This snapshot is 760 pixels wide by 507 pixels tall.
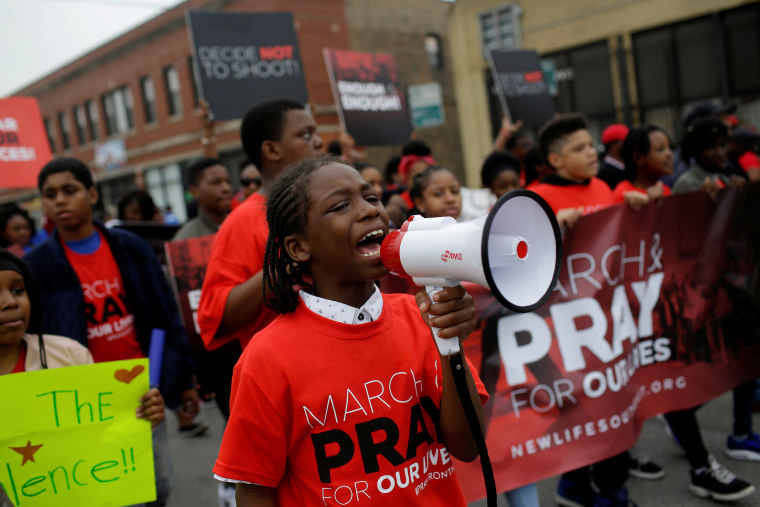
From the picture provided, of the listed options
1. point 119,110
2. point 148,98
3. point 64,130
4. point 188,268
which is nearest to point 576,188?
point 188,268

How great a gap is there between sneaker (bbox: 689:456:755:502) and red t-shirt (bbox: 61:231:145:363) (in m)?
2.88

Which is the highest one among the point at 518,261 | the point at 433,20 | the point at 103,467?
the point at 433,20

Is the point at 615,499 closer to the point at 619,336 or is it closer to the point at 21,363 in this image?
the point at 619,336

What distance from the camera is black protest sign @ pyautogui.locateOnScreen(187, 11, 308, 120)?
5.61 meters

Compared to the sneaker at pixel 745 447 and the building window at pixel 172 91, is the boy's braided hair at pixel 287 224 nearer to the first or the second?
the sneaker at pixel 745 447

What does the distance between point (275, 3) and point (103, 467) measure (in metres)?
19.4

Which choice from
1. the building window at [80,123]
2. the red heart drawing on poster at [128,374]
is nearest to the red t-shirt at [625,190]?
the red heart drawing on poster at [128,374]

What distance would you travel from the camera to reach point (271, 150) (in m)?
2.59

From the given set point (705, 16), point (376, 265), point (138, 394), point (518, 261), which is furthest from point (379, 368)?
point (705, 16)

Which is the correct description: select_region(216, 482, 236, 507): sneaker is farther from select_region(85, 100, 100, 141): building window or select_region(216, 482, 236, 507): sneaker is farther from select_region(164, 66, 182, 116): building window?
select_region(85, 100, 100, 141): building window

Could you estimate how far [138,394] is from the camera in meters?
2.28

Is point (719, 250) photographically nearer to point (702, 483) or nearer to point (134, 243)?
point (702, 483)

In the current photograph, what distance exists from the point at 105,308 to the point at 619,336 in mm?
2480

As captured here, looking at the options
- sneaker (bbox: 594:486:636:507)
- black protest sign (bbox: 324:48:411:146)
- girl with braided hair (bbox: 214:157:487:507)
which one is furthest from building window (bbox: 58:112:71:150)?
girl with braided hair (bbox: 214:157:487:507)
